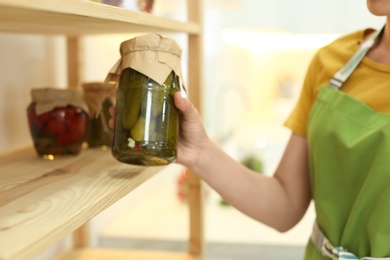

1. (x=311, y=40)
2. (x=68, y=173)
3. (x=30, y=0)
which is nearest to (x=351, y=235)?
(x=68, y=173)

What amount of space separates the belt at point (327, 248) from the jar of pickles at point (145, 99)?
372mm

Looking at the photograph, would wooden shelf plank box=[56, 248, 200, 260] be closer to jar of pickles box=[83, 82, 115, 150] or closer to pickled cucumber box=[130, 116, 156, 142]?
jar of pickles box=[83, 82, 115, 150]

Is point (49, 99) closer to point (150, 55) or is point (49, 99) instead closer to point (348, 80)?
point (150, 55)

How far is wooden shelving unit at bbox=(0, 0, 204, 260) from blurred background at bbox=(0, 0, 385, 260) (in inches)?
6.7

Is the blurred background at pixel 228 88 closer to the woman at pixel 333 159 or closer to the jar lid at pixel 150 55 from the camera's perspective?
the woman at pixel 333 159

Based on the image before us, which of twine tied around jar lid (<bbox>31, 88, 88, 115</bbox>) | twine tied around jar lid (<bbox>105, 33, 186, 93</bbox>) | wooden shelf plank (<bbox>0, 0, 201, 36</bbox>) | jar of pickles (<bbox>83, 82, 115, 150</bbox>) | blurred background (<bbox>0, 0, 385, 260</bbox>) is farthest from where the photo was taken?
blurred background (<bbox>0, 0, 385, 260</bbox>)

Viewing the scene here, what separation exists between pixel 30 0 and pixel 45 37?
32.2 inches

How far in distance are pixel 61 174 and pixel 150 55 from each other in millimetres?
Result: 242

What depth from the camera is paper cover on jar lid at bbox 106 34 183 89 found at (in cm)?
73

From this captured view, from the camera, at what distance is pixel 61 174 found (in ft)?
2.69

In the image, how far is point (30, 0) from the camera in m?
0.49

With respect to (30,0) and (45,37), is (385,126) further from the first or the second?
(45,37)

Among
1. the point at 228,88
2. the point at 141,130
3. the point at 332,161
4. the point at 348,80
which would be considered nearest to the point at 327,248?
the point at 332,161

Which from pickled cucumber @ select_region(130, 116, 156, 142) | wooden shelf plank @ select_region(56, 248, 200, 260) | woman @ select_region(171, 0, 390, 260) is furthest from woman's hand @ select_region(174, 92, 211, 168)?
wooden shelf plank @ select_region(56, 248, 200, 260)
